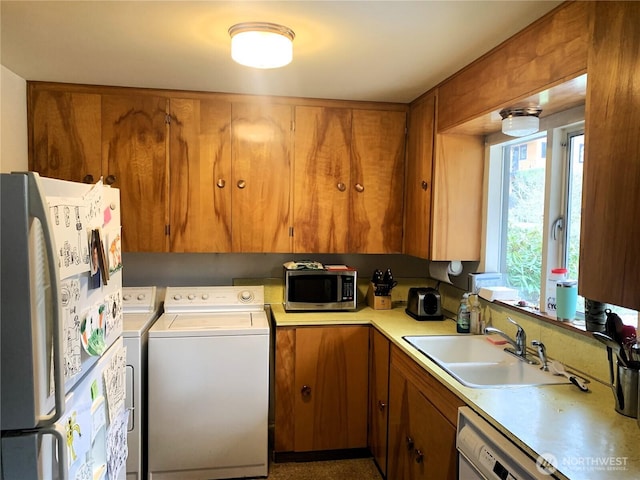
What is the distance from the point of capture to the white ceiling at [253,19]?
156 cm

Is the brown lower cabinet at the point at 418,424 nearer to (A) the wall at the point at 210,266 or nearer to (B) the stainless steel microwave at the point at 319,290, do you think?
(B) the stainless steel microwave at the point at 319,290

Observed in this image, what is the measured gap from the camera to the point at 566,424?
4.40 ft

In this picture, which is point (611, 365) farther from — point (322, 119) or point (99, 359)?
point (322, 119)

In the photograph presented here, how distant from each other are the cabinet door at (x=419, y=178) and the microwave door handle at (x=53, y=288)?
201cm

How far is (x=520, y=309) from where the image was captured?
7.05ft

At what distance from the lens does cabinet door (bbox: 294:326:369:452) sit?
2596 mm

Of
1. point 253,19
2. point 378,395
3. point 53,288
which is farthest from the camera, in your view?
point 378,395


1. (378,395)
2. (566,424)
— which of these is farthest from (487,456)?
(378,395)

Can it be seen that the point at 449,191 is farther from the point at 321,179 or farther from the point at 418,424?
Answer: the point at 418,424

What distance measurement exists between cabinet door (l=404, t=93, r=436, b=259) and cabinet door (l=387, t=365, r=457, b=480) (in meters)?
0.83

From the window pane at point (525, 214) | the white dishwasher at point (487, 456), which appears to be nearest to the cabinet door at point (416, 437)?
the white dishwasher at point (487, 456)

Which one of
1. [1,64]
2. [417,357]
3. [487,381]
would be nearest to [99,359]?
[417,357]

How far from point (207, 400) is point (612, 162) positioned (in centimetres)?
214

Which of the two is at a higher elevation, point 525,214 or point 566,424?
point 525,214
